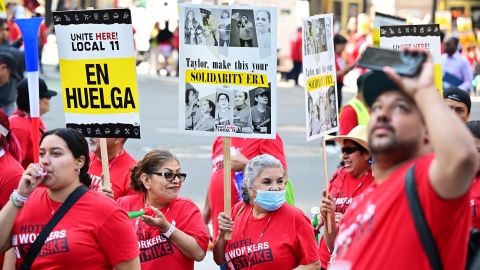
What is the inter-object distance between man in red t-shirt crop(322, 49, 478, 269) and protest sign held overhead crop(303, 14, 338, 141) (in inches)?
156

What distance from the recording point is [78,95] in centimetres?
770

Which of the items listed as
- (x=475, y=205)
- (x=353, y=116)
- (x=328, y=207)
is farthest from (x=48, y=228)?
(x=353, y=116)

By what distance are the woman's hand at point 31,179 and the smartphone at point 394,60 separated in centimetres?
210

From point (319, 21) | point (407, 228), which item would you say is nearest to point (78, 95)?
point (319, 21)

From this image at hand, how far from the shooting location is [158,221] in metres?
7.19

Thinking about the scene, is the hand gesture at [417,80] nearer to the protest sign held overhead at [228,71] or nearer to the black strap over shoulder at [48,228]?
the black strap over shoulder at [48,228]

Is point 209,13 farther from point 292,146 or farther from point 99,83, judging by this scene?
point 292,146

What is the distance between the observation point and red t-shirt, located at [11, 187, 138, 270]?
234 inches

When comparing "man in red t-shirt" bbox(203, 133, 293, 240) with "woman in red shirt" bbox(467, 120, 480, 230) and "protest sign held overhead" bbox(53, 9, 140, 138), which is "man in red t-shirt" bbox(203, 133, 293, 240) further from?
"woman in red shirt" bbox(467, 120, 480, 230)

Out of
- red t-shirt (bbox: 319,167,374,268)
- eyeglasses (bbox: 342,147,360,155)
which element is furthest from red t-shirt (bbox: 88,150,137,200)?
eyeglasses (bbox: 342,147,360,155)

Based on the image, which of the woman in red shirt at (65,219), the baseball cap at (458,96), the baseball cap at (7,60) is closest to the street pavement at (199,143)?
the baseball cap at (7,60)

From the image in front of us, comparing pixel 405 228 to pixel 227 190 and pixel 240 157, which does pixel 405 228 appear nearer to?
pixel 227 190

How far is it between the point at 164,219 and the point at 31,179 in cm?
136

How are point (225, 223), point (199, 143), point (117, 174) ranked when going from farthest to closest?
point (199, 143) → point (117, 174) → point (225, 223)
